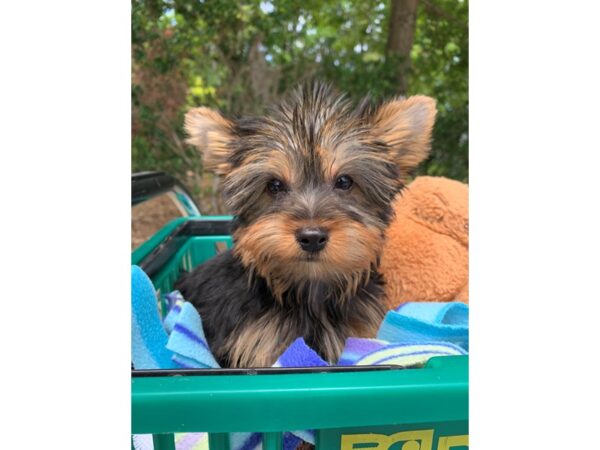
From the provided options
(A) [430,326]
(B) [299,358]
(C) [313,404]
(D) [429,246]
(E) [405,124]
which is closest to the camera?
(C) [313,404]

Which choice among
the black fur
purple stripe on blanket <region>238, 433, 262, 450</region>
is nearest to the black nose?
the black fur

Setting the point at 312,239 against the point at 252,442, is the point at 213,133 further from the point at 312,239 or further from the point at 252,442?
the point at 252,442

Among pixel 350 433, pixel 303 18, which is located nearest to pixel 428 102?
pixel 350 433

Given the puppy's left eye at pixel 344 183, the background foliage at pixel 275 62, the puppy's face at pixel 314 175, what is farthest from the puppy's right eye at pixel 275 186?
the background foliage at pixel 275 62

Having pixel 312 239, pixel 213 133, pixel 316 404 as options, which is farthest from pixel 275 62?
pixel 316 404

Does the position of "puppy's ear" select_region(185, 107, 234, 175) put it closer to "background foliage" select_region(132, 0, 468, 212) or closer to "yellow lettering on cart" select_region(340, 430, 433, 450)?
"yellow lettering on cart" select_region(340, 430, 433, 450)
